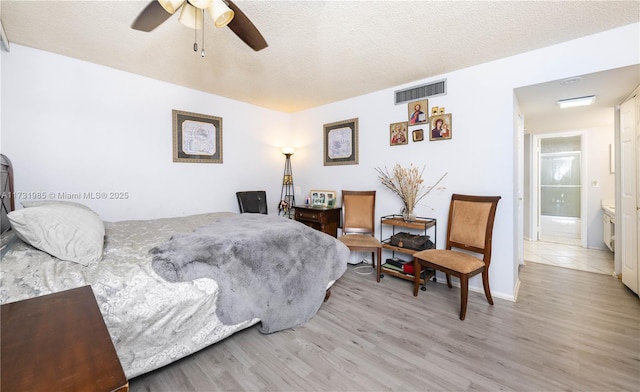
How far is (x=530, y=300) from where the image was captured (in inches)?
106

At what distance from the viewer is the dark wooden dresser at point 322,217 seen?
3781 millimetres

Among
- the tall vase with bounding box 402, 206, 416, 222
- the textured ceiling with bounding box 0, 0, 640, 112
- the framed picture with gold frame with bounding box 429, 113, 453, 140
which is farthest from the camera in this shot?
the tall vase with bounding box 402, 206, 416, 222

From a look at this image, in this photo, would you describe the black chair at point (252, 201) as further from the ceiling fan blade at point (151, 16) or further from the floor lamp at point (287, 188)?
the ceiling fan blade at point (151, 16)

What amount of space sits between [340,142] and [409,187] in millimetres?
1345

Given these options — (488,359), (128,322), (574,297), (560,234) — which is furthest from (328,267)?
(560,234)

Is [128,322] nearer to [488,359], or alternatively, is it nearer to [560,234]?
[488,359]

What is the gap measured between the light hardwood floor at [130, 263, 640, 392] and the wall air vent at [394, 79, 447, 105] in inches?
91.4

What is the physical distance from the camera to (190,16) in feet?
5.59

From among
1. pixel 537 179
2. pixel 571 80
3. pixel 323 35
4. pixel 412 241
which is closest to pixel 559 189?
pixel 537 179

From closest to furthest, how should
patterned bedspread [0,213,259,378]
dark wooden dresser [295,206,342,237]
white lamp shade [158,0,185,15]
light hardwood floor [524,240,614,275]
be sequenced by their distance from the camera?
patterned bedspread [0,213,259,378] → white lamp shade [158,0,185,15] → light hardwood floor [524,240,614,275] → dark wooden dresser [295,206,342,237]

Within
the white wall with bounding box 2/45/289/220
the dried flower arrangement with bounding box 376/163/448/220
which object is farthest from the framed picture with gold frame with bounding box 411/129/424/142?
the white wall with bounding box 2/45/289/220

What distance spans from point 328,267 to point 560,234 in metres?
5.73

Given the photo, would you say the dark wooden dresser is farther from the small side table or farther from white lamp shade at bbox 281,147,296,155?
the small side table

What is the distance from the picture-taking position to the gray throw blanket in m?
1.75
